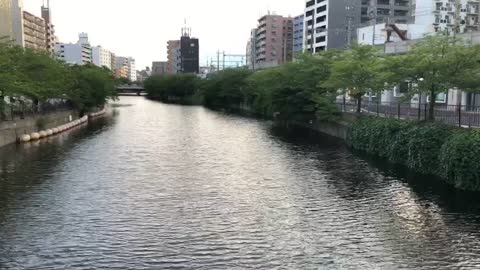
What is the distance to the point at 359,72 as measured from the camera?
40000mm

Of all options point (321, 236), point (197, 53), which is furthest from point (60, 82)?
point (197, 53)

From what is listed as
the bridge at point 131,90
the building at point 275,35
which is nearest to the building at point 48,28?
the bridge at point 131,90

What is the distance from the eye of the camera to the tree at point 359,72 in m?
39.3

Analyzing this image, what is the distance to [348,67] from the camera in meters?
39.8

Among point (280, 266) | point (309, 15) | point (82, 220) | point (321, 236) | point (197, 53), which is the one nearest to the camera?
point (280, 266)

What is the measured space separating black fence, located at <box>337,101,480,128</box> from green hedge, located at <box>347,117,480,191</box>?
1.81 metres

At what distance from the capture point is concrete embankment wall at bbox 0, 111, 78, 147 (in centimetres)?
3700

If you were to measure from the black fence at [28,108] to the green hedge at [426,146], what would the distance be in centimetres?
2494

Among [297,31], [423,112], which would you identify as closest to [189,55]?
[297,31]

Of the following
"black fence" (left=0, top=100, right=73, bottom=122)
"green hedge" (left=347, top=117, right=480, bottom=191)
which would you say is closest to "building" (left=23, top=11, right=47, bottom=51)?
"black fence" (left=0, top=100, right=73, bottom=122)

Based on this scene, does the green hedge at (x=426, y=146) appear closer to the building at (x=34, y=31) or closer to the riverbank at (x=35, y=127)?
the riverbank at (x=35, y=127)

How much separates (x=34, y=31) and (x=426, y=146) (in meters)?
133

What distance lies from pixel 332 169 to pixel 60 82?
30.1 meters

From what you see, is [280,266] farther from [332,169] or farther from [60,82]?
[60,82]
